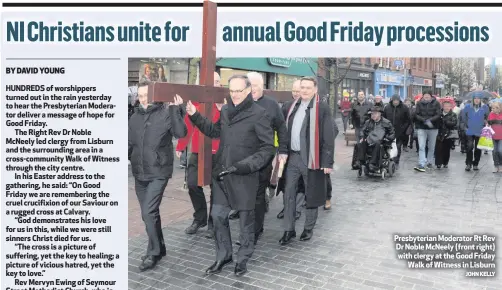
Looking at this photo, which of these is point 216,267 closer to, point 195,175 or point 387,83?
point 195,175

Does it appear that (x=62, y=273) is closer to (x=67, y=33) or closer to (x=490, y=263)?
(x=67, y=33)

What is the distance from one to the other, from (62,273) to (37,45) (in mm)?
1771

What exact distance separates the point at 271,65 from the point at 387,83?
19.4 metres

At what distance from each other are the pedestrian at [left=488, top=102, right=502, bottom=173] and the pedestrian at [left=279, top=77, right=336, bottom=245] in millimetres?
6413

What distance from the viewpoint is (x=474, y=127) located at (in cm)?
1088

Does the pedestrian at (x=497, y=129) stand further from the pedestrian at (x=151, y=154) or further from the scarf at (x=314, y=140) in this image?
the pedestrian at (x=151, y=154)

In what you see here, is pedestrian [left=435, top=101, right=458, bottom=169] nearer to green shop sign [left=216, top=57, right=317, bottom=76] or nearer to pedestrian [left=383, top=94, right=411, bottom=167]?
pedestrian [left=383, top=94, right=411, bottom=167]

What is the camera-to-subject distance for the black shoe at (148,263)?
14.3 feet

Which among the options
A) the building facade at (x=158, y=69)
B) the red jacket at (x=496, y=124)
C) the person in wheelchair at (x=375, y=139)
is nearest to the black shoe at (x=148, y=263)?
the person in wheelchair at (x=375, y=139)

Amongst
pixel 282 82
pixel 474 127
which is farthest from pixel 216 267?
pixel 282 82

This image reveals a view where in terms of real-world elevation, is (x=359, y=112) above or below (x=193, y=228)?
above

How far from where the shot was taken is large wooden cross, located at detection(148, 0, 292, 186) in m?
3.54

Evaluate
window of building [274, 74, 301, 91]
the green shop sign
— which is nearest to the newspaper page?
the green shop sign
